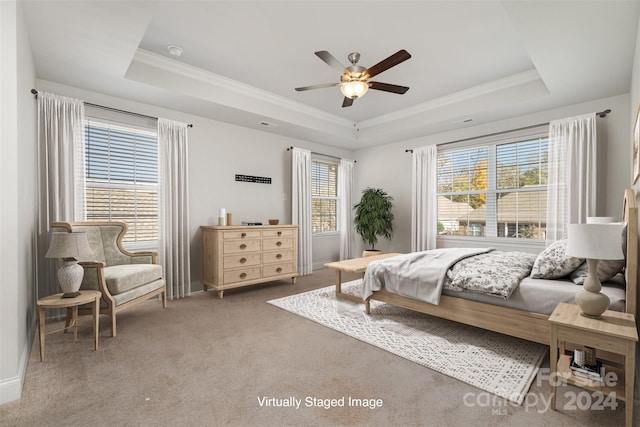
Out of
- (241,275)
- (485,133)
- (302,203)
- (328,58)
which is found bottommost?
(241,275)

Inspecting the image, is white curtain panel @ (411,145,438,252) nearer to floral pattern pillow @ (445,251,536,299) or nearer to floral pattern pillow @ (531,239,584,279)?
floral pattern pillow @ (445,251,536,299)

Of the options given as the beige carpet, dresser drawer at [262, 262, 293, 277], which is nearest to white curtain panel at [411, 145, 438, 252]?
dresser drawer at [262, 262, 293, 277]

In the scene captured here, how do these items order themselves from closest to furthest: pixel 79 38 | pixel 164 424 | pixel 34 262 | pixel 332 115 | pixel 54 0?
pixel 164 424
pixel 54 0
pixel 79 38
pixel 34 262
pixel 332 115

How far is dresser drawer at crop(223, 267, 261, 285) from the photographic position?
4.29 metres

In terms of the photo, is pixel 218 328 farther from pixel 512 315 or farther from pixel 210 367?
pixel 512 315

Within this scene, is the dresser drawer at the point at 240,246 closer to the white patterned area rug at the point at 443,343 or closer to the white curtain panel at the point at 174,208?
the white curtain panel at the point at 174,208

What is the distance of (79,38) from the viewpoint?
8.69 ft

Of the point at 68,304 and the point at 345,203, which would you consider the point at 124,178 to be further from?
the point at 345,203

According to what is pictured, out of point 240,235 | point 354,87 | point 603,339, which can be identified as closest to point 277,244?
point 240,235

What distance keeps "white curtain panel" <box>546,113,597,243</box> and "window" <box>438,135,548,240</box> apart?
29 cm

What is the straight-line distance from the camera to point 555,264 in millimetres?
2488

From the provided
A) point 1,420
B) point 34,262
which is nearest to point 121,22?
point 34,262

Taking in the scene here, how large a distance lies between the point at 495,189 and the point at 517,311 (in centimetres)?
307

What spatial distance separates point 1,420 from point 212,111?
12.3ft
